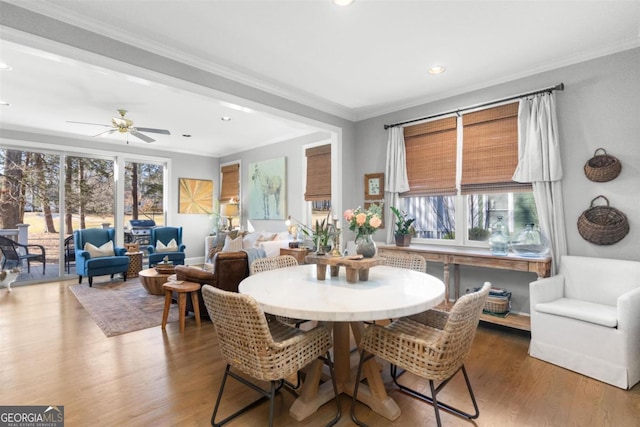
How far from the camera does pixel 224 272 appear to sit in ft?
11.7

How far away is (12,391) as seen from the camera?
2.24 metres

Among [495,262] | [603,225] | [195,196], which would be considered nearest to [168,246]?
[195,196]

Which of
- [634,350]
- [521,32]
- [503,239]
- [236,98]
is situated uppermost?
[521,32]

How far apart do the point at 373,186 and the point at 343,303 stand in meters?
3.17

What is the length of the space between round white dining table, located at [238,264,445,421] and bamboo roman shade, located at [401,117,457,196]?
187 centimetres

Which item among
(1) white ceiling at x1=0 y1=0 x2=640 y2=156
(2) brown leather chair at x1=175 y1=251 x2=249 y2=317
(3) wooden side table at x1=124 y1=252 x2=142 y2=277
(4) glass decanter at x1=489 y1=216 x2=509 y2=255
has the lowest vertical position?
(3) wooden side table at x1=124 y1=252 x2=142 y2=277

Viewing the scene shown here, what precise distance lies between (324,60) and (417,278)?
2.25 meters

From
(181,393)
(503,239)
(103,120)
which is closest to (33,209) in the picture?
(103,120)

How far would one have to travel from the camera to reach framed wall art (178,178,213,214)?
298 inches

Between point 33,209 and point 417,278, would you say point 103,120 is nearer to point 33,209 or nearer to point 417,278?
point 33,209

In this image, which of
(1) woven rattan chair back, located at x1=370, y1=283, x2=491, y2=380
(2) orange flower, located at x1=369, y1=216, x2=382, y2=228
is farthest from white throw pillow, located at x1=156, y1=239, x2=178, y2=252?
(1) woven rattan chair back, located at x1=370, y1=283, x2=491, y2=380

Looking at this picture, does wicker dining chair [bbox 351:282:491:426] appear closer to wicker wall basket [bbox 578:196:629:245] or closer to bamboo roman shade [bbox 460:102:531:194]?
wicker wall basket [bbox 578:196:629:245]

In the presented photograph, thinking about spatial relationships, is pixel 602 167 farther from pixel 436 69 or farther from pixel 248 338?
pixel 248 338

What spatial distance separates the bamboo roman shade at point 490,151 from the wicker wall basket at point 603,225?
582 mm
